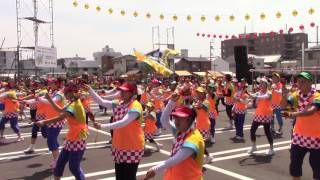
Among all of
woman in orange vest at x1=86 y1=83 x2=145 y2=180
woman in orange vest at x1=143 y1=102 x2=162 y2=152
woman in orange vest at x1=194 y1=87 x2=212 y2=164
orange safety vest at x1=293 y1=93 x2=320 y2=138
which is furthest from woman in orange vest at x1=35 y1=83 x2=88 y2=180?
woman in orange vest at x1=143 y1=102 x2=162 y2=152

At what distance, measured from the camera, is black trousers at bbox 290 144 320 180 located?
5.72 m

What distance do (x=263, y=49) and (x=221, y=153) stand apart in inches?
4296

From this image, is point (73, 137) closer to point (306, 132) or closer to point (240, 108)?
point (306, 132)

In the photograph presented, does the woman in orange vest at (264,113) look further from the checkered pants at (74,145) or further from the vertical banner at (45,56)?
the vertical banner at (45,56)

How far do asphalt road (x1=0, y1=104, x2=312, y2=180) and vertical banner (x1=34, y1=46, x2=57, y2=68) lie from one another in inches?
812

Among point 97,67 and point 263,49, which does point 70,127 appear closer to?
point 97,67

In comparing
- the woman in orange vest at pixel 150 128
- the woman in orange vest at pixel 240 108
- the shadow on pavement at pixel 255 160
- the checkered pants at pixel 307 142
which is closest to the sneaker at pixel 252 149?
the shadow on pavement at pixel 255 160

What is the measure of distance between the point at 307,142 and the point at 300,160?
0.32m

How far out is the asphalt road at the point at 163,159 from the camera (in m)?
7.80

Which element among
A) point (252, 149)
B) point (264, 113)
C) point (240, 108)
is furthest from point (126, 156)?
point (240, 108)

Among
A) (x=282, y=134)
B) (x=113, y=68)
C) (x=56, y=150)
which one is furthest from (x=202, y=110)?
(x=113, y=68)

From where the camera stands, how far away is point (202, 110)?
888 centimetres

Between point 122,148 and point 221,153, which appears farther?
point 221,153

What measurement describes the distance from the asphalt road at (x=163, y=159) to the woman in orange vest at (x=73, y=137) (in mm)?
1354
